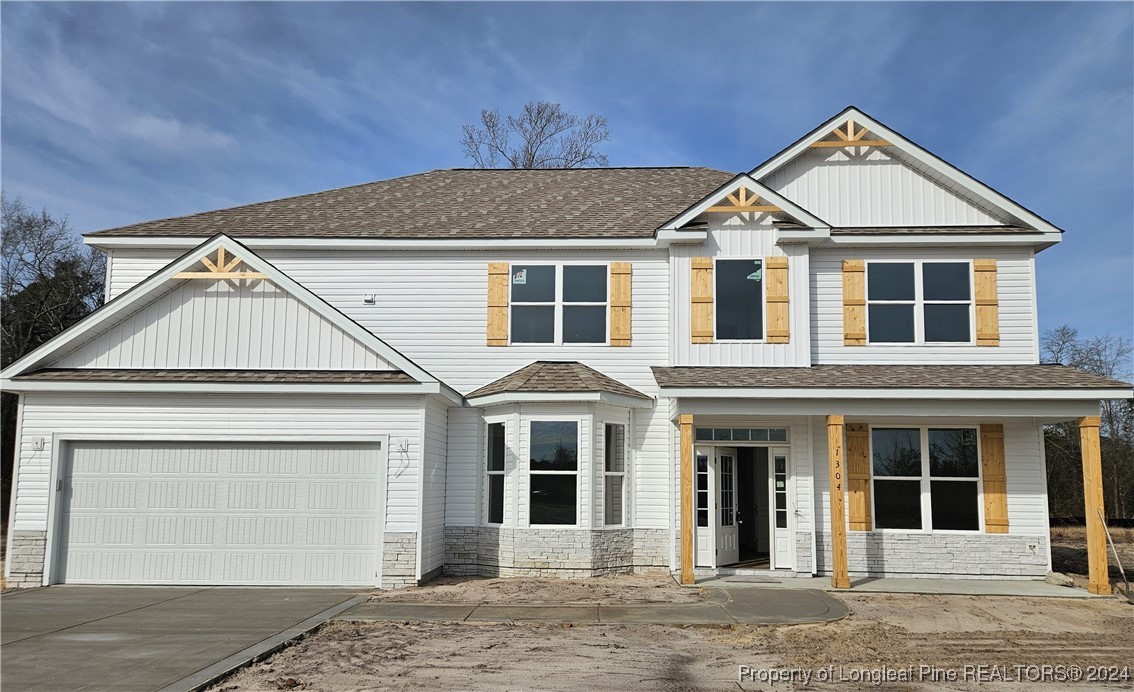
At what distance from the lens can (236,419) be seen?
1345cm

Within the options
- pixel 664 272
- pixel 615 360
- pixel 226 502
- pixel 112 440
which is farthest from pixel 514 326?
pixel 112 440

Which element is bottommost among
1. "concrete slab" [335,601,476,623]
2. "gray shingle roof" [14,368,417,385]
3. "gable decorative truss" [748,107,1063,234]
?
"concrete slab" [335,601,476,623]

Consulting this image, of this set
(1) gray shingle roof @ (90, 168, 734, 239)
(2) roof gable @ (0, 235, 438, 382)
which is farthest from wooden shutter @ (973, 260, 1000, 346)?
(2) roof gable @ (0, 235, 438, 382)

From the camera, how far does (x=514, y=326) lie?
15.7 m

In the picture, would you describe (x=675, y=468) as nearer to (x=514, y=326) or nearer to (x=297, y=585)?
(x=514, y=326)

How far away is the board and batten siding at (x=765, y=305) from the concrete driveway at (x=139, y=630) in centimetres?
711

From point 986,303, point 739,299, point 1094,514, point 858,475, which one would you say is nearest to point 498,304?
point 739,299

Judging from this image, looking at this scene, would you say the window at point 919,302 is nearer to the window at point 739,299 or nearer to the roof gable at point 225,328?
the window at point 739,299

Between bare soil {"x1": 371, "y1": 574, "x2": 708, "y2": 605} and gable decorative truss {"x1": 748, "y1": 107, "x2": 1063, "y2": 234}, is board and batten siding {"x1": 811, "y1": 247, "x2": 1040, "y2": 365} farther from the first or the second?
bare soil {"x1": 371, "y1": 574, "x2": 708, "y2": 605}

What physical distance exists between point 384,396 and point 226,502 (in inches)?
119

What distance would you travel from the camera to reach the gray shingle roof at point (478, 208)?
1608cm

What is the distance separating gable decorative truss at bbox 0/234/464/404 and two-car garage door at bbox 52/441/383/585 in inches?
59.6

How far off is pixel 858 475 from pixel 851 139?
20.3 feet

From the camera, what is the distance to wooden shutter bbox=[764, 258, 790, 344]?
1490 centimetres
